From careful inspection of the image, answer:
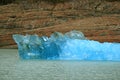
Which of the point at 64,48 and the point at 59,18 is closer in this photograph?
the point at 64,48

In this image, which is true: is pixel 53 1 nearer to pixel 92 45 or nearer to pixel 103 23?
pixel 103 23

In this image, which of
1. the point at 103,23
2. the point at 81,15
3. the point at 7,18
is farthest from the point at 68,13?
the point at 7,18

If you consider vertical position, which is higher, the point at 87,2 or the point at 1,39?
the point at 87,2

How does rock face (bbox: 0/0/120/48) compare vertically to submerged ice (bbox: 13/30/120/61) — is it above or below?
below

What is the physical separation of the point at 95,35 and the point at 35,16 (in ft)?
7.08

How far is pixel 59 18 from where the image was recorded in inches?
468

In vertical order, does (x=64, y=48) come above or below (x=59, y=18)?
above

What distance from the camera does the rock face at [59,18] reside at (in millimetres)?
11445

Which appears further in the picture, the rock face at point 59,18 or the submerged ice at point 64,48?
the rock face at point 59,18

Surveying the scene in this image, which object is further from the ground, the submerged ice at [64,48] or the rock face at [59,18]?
the submerged ice at [64,48]

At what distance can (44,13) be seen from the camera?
12055mm

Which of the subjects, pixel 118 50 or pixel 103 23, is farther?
pixel 103 23

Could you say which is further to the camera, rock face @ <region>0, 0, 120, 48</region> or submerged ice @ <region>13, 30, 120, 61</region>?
rock face @ <region>0, 0, 120, 48</region>

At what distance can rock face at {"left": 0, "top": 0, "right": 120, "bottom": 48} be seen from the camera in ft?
37.6
